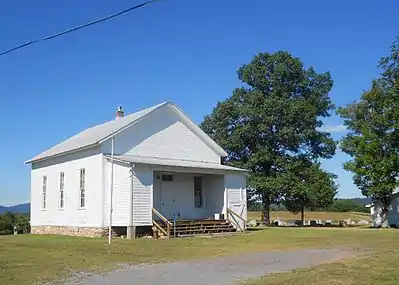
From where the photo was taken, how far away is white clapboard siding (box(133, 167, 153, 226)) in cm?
2609

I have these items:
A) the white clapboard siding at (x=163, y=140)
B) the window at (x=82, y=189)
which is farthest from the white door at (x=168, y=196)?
the window at (x=82, y=189)

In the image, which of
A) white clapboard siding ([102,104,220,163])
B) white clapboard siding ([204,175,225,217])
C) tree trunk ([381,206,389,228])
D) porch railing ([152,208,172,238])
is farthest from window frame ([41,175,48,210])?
tree trunk ([381,206,389,228])

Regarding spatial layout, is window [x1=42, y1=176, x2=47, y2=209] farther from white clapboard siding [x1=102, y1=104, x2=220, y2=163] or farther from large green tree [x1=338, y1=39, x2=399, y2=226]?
large green tree [x1=338, y1=39, x2=399, y2=226]

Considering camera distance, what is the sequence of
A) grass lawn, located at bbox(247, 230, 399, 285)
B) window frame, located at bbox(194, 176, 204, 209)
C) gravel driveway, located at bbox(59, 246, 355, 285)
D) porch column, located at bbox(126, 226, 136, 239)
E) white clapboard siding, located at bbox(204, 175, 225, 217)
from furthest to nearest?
window frame, located at bbox(194, 176, 204, 209), white clapboard siding, located at bbox(204, 175, 225, 217), porch column, located at bbox(126, 226, 136, 239), gravel driveway, located at bbox(59, 246, 355, 285), grass lawn, located at bbox(247, 230, 399, 285)

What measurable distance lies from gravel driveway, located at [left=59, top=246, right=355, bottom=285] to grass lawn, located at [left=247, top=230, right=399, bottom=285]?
0.74 metres

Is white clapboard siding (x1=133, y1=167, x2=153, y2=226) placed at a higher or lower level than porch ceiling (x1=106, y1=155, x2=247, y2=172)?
lower

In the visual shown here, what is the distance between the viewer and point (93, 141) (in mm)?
28547

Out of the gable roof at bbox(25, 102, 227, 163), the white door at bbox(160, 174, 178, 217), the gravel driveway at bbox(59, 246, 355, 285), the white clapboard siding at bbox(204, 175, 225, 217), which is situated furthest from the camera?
the white clapboard siding at bbox(204, 175, 225, 217)

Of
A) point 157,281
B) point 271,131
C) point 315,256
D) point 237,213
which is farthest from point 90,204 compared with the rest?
point 271,131

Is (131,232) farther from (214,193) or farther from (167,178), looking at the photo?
(214,193)

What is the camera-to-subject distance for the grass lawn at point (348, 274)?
11.1 metres

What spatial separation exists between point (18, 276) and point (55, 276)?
0.94 meters

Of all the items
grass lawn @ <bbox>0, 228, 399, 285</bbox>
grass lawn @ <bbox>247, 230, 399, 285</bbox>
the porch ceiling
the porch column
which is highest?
the porch ceiling

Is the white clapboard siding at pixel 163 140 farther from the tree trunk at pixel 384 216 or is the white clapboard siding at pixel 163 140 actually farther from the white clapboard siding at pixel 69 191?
the tree trunk at pixel 384 216
